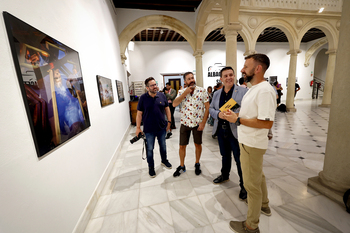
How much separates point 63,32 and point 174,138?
386cm

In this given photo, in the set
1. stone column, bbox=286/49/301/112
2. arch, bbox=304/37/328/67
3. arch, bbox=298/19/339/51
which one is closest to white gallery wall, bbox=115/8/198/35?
stone column, bbox=286/49/301/112

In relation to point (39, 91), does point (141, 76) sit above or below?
above

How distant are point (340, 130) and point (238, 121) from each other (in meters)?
1.54

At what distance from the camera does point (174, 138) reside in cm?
488

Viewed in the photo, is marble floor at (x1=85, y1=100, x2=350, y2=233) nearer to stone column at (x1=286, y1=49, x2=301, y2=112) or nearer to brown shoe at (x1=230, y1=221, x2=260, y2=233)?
brown shoe at (x1=230, y1=221, x2=260, y2=233)

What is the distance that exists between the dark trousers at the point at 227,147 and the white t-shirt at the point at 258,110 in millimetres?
588

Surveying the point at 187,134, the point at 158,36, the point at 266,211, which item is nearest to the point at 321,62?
the point at 158,36

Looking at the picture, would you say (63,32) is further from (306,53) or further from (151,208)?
(306,53)

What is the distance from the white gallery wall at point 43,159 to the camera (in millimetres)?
949

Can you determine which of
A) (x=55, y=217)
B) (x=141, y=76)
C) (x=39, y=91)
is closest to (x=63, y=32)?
(x=39, y=91)

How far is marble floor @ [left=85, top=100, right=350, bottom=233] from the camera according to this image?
1682 mm

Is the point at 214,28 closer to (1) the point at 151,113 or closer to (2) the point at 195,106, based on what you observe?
(2) the point at 195,106

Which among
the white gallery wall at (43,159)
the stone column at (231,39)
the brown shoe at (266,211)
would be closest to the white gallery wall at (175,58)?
the stone column at (231,39)

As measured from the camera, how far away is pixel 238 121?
1.38m
